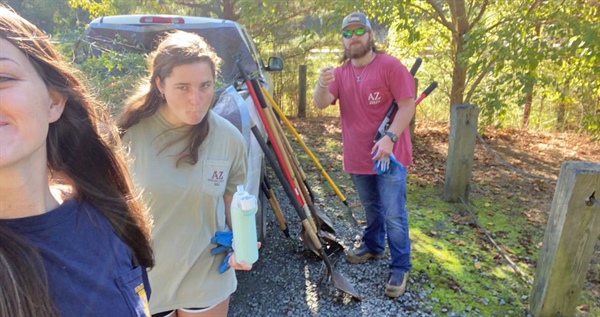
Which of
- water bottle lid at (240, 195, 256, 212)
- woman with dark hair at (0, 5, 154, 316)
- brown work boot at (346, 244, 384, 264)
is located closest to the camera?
woman with dark hair at (0, 5, 154, 316)

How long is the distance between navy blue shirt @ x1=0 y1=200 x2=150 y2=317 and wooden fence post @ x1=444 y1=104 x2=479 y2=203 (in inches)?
167

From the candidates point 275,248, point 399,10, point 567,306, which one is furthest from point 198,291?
point 399,10

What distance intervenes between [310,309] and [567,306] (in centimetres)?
179

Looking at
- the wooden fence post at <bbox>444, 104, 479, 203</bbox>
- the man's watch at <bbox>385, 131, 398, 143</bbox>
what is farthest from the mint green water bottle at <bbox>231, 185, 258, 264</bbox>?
the wooden fence post at <bbox>444, 104, 479, 203</bbox>

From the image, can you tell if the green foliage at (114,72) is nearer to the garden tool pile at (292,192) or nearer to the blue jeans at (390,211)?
the garden tool pile at (292,192)

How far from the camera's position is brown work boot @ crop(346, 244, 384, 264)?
12.1 ft

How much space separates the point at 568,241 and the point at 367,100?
1.64m

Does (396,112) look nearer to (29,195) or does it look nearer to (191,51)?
(191,51)

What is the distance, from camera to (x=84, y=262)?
101 centimetres

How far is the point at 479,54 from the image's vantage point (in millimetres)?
5113

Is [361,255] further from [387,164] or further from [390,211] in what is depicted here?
[387,164]

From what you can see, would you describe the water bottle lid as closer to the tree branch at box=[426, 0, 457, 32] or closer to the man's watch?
the man's watch

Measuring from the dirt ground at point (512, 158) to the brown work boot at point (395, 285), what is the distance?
1.55 meters

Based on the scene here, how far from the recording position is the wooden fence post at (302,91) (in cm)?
910
